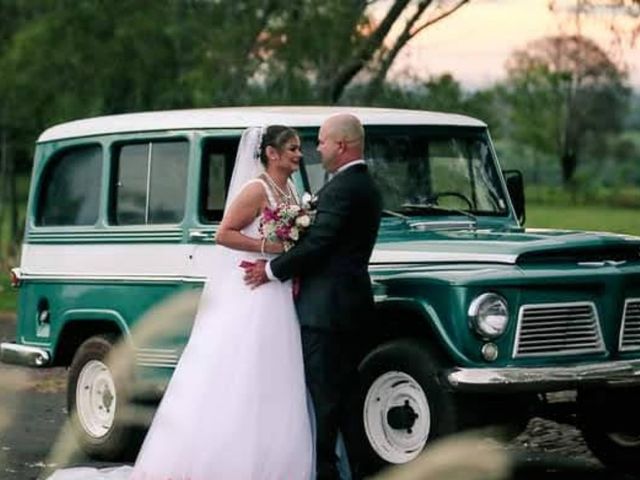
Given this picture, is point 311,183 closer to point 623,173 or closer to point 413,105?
point 413,105

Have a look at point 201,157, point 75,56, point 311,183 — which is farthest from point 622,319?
point 75,56

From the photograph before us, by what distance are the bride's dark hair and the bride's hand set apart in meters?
0.43

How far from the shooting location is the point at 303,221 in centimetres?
810

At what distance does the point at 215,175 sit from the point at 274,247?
1.84 meters

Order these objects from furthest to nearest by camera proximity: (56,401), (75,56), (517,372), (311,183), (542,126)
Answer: (542,126), (75,56), (56,401), (311,183), (517,372)

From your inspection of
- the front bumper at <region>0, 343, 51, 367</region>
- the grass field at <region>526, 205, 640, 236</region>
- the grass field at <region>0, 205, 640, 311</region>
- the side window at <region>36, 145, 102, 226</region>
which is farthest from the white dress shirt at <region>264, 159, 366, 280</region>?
the grass field at <region>526, 205, 640, 236</region>

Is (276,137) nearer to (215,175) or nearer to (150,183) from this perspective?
(215,175)

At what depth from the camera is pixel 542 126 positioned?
513ft

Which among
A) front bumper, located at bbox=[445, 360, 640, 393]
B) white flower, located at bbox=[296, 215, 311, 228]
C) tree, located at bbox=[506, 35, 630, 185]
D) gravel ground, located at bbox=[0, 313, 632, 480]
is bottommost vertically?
gravel ground, located at bbox=[0, 313, 632, 480]

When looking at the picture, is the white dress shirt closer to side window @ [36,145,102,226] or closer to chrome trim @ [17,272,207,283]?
chrome trim @ [17,272,207,283]

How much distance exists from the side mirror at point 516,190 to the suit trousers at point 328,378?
2.62 m

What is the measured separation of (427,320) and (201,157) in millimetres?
2084

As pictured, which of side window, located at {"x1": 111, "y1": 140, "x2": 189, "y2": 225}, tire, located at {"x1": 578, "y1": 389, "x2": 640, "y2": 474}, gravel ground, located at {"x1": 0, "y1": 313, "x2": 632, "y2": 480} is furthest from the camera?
side window, located at {"x1": 111, "y1": 140, "x2": 189, "y2": 225}

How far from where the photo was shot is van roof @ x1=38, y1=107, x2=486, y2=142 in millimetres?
9781
